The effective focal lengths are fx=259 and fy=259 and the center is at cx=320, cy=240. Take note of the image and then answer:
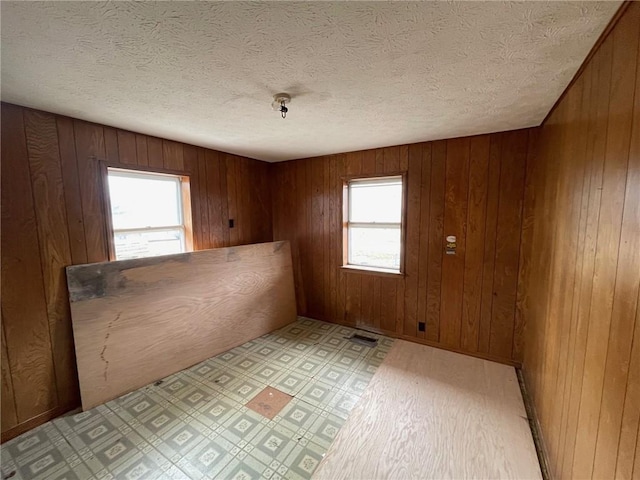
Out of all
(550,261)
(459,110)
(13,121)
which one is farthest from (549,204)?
(13,121)

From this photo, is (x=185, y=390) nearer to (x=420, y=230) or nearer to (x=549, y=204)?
(x=420, y=230)

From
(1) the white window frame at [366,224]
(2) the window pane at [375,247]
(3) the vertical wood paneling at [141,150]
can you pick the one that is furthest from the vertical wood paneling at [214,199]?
(2) the window pane at [375,247]

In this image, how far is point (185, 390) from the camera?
2.21 meters

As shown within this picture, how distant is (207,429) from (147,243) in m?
1.77

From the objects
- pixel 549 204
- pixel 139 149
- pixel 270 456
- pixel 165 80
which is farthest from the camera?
pixel 139 149

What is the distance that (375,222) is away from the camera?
3254 mm

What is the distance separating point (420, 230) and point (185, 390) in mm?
2748

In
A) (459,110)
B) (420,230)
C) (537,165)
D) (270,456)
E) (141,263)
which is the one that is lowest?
(270,456)

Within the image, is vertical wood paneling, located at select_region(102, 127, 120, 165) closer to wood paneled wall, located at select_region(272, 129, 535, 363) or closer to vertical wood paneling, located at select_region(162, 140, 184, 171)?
vertical wood paneling, located at select_region(162, 140, 184, 171)

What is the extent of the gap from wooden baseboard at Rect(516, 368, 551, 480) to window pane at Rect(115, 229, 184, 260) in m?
3.37

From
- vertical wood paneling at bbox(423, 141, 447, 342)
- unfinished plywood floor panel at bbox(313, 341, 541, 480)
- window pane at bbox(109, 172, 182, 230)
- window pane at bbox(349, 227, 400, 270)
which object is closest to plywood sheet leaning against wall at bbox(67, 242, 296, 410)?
window pane at bbox(109, 172, 182, 230)

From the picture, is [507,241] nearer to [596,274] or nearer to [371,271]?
[371,271]

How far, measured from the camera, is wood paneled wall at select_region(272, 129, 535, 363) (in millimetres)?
2504

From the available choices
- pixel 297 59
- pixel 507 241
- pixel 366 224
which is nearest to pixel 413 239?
pixel 366 224
